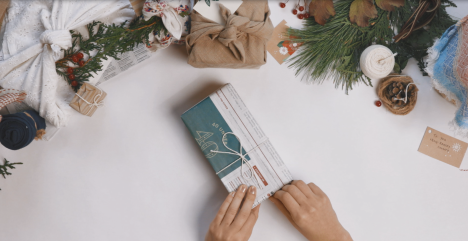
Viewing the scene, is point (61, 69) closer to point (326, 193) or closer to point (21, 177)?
point (21, 177)

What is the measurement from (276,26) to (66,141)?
0.91m

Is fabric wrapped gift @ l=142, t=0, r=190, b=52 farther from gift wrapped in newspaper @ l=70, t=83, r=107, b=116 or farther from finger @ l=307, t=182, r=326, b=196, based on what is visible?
finger @ l=307, t=182, r=326, b=196

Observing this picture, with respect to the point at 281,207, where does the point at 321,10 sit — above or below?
above

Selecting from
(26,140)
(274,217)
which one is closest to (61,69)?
(26,140)

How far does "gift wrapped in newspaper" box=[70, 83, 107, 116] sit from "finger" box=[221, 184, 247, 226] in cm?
59

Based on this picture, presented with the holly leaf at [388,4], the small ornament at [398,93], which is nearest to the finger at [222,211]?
the small ornament at [398,93]

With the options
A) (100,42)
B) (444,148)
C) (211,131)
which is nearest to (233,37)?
(211,131)

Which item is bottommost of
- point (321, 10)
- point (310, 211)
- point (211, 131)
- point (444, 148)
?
point (444, 148)

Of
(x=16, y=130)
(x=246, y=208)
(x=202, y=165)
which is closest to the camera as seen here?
(x=16, y=130)

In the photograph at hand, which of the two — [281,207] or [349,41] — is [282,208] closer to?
[281,207]

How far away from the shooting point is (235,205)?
947 mm

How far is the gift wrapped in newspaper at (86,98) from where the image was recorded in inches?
37.0

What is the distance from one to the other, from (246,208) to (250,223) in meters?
0.08

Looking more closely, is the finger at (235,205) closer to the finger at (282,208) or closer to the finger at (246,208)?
the finger at (246,208)
